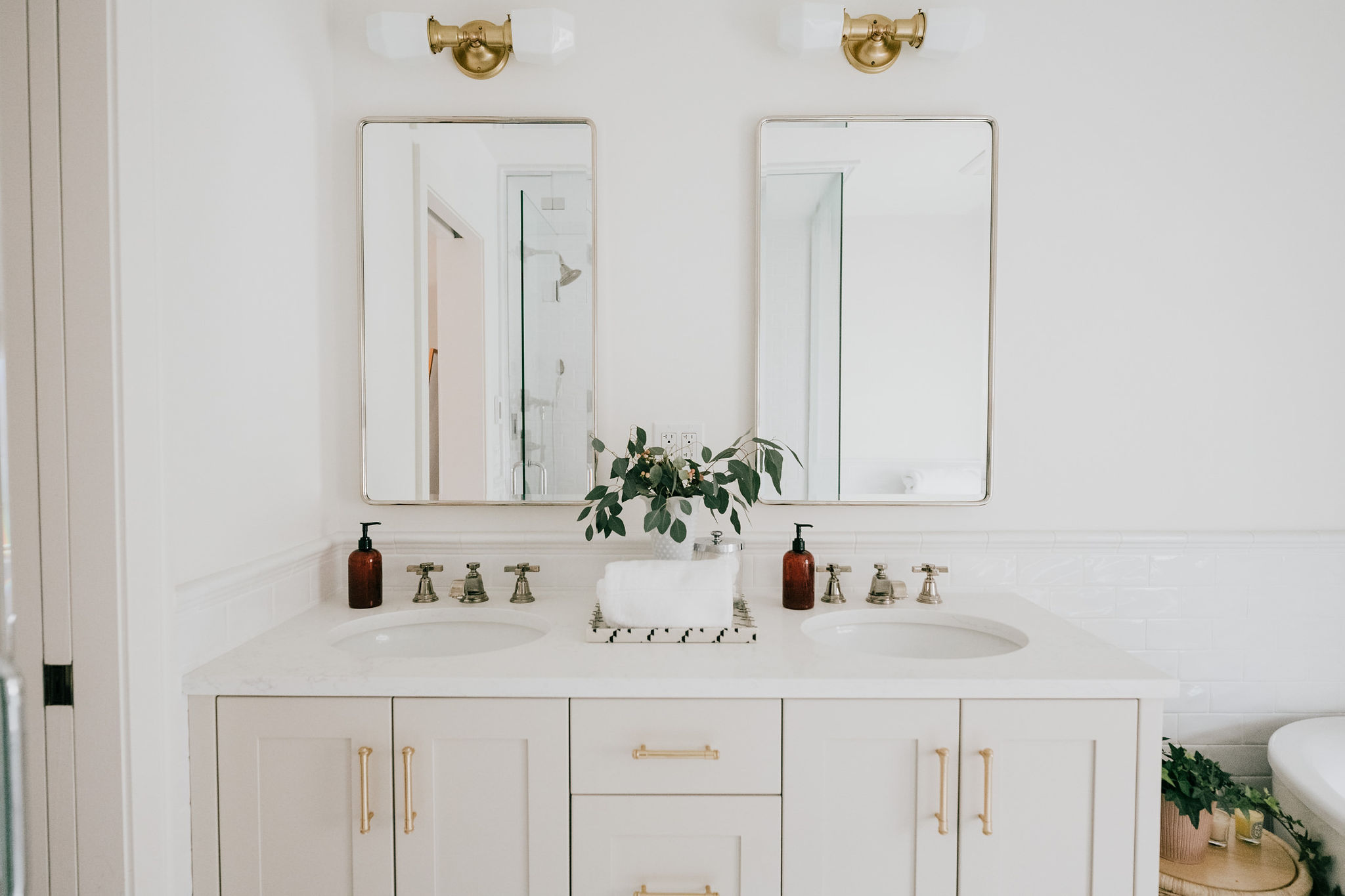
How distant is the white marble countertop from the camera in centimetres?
116

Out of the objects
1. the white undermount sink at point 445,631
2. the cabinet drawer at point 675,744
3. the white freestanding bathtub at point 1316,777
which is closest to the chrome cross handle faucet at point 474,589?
the white undermount sink at point 445,631

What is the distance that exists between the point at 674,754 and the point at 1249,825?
1.33m

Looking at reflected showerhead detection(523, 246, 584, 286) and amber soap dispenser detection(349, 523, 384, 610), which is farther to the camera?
reflected showerhead detection(523, 246, 584, 286)

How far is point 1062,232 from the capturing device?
171 cm

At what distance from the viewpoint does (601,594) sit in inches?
53.2

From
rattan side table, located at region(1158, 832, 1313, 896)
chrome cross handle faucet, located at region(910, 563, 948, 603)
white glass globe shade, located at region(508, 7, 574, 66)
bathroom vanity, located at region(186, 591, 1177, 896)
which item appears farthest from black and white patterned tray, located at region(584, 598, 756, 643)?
white glass globe shade, located at region(508, 7, 574, 66)

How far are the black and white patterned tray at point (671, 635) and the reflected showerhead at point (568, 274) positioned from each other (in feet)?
2.64

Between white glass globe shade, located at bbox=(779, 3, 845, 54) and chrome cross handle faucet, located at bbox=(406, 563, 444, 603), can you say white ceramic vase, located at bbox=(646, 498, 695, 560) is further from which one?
white glass globe shade, located at bbox=(779, 3, 845, 54)

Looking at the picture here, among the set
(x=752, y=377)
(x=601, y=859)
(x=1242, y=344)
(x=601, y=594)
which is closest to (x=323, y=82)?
(x=752, y=377)

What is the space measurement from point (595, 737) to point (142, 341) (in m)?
0.94

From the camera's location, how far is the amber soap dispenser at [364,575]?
1562mm

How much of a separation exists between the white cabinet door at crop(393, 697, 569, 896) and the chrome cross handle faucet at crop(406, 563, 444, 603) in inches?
17.9

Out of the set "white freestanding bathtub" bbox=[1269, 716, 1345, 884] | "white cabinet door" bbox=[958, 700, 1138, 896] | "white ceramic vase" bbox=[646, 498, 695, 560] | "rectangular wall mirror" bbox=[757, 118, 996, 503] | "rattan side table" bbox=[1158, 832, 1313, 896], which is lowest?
"rattan side table" bbox=[1158, 832, 1313, 896]

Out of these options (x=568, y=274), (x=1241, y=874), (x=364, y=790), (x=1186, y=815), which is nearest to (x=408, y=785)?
(x=364, y=790)
